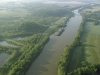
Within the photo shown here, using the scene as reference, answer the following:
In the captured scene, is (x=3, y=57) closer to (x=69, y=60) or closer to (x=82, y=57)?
(x=69, y=60)

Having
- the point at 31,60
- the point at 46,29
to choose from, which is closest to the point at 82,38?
the point at 46,29

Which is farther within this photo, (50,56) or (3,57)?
(50,56)

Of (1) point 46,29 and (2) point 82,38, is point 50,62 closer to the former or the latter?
(2) point 82,38

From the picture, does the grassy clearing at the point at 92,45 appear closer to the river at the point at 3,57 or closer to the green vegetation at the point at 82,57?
the green vegetation at the point at 82,57

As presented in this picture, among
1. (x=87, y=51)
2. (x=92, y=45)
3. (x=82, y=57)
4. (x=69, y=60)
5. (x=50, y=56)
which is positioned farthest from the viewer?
(x=92, y=45)

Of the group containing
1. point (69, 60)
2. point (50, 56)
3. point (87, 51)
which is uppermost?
point (69, 60)

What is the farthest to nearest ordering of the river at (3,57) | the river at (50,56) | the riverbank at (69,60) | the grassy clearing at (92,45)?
the grassy clearing at (92,45)
the river at (3,57)
the river at (50,56)
the riverbank at (69,60)

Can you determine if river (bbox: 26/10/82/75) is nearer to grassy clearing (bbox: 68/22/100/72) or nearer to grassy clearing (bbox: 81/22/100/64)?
grassy clearing (bbox: 68/22/100/72)

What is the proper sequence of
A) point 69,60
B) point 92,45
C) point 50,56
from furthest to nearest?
point 92,45 < point 50,56 < point 69,60

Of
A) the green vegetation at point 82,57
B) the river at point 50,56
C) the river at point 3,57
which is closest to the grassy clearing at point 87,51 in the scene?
the green vegetation at point 82,57

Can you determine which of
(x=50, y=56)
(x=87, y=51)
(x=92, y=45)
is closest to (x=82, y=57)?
(x=87, y=51)

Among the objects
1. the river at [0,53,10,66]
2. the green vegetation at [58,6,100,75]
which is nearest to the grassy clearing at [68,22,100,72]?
the green vegetation at [58,6,100,75]
